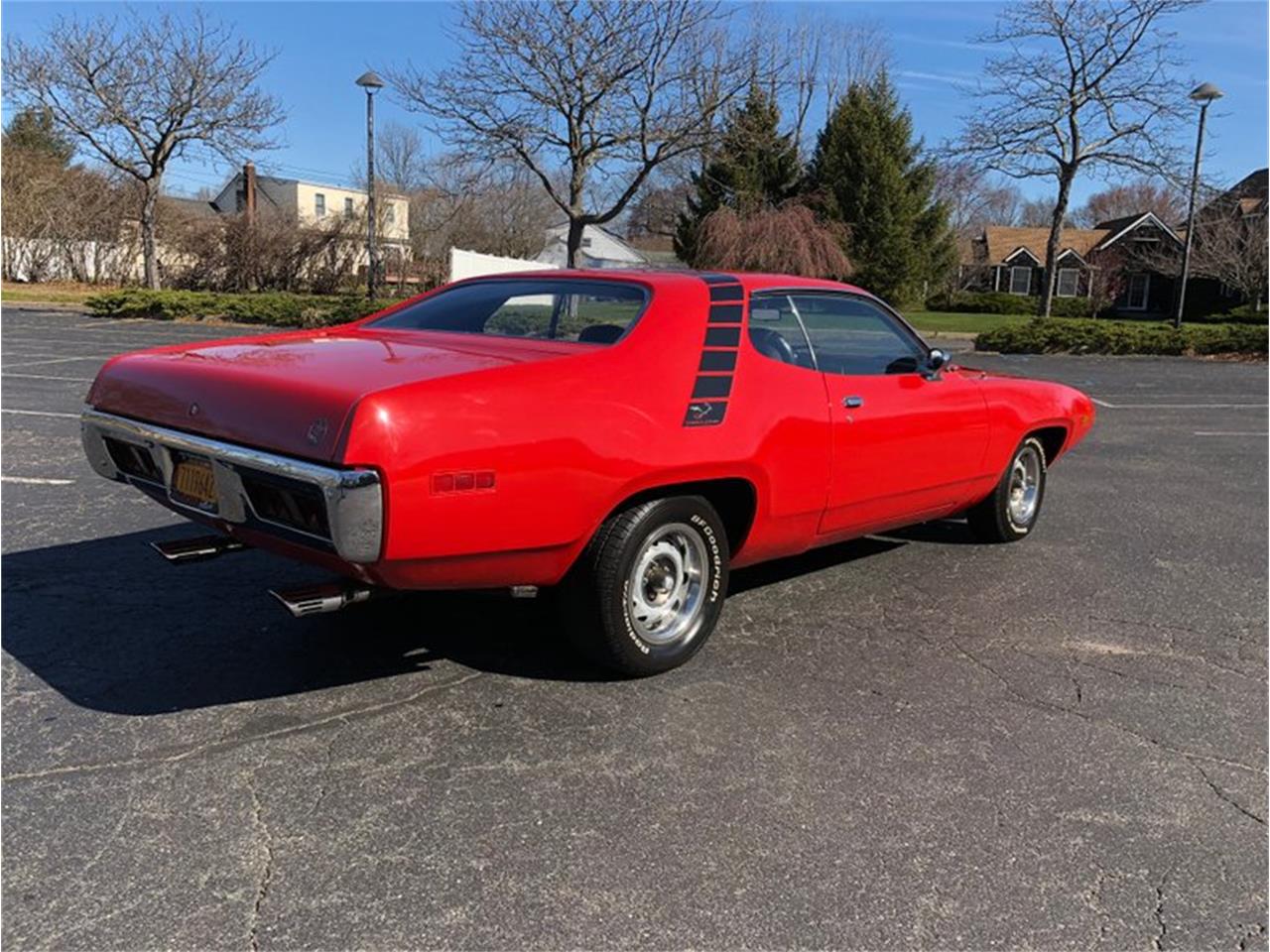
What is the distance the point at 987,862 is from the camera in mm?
2662

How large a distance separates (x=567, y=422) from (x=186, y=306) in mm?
26861

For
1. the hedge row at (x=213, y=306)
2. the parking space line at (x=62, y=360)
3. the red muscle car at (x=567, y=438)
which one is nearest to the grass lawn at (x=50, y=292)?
the hedge row at (x=213, y=306)

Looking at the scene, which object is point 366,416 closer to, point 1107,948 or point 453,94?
point 1107,948

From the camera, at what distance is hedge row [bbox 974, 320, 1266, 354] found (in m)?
24.1

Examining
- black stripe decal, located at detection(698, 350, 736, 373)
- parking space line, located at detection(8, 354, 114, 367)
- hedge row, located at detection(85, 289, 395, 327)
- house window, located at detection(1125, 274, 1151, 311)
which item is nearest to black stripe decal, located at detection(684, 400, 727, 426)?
black stripe decal, located at detection(698, 350, 736, 373)

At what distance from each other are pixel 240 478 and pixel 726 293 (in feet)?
6.55

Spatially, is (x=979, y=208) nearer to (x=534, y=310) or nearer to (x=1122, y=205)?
(x=1122, y=205)

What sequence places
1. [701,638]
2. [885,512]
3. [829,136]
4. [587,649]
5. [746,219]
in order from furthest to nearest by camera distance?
[829,136] → [746,219] → [885,512] → [701,638] → [587,649]

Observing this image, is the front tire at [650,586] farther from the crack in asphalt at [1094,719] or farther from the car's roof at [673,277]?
the crack in asphalt at [1094,719]

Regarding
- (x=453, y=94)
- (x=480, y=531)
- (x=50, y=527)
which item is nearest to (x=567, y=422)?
(x=480, y=531)

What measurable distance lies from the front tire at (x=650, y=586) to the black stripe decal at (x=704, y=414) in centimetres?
28

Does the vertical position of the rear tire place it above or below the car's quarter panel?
below

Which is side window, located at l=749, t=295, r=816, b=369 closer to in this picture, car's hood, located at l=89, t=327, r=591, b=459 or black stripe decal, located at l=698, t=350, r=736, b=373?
black stripe decal, located at l=698, t=350, r=736, b=373

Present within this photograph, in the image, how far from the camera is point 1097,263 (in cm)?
5266
